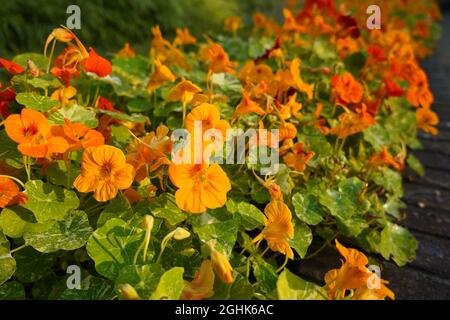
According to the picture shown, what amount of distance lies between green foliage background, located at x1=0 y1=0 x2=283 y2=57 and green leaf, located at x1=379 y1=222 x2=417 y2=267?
267 cm

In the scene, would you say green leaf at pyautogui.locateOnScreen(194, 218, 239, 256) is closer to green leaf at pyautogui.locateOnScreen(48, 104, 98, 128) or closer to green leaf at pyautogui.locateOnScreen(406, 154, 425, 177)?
green leaf at pyautogui.locateOnScreen(48, 104, 98, 128)

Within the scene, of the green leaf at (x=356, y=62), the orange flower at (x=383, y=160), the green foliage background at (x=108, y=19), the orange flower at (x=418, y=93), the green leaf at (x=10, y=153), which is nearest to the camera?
the green leaf at (x=10, y=153)

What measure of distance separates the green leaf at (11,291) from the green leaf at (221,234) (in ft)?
1.32

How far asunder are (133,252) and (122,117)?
1.51ft

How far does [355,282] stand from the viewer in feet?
3.07

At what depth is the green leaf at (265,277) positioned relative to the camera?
1060 millimetres

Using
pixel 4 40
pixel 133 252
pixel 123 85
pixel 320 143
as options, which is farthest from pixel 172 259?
pixel 4 40

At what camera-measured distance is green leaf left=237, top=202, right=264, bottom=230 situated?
119 cm

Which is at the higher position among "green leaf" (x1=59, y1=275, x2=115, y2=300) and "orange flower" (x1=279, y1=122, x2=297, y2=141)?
"orange flower" (x1=279, y1=122, x2=297, y2=141)

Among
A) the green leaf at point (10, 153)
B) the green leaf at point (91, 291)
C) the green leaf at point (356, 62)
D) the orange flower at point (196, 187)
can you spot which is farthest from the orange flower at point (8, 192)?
the green leaf at point (356, 62)

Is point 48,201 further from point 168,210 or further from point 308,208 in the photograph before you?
point 308,208

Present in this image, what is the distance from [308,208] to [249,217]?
0.23 meters

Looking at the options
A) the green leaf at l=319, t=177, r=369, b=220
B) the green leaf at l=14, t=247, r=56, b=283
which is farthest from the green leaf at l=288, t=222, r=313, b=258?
the green leaf at l=14, t=247, r=56, b=283

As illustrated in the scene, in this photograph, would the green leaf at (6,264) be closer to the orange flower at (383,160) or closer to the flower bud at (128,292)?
the flower bud at (128,292)
